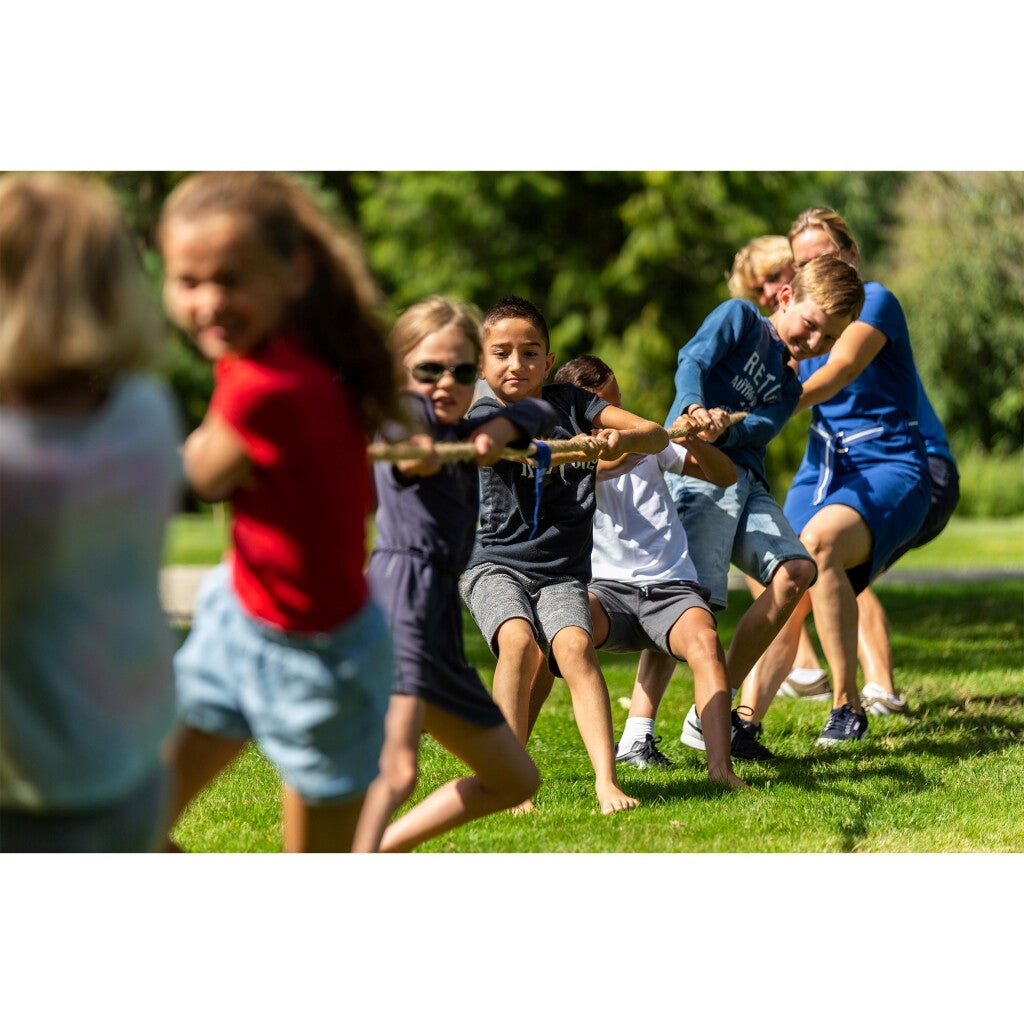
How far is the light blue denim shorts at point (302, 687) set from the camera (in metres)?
2.88

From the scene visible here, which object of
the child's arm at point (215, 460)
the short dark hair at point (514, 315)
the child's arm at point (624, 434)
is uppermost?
the short dark hair at point (514, 315)

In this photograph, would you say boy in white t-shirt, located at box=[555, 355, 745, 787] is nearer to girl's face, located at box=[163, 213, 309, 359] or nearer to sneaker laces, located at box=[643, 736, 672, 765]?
sneaker laces, located at box=[643, 736, 672, 765]

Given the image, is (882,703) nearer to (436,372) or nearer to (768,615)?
(768,615)

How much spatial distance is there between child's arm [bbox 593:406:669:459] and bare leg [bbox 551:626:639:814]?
2.29ft

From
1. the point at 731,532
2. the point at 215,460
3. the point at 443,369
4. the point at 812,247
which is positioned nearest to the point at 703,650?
the point at 731,532

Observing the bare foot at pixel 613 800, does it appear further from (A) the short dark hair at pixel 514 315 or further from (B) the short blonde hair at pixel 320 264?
(B) the short blonde hair at pixel 320 264

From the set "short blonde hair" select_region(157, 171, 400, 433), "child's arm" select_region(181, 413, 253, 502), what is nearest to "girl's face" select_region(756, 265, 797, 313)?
"short blonde hair" select_region(157, 171, 400, 433)

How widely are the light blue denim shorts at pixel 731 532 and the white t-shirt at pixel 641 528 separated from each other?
12 cm

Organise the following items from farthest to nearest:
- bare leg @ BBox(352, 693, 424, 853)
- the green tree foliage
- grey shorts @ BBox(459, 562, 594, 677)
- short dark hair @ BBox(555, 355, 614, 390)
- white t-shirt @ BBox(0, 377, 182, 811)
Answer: the green tree foliage → short dark hair @ BBox(555, 355, 614, 390) → grey shorts @ BBox(459, 562, 594, 677) → bare leg @ BBox(352, 693, 424, 853) → white t-shirt @ BBox(0, 377, 182, 811)

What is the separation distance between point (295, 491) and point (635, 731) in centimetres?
362

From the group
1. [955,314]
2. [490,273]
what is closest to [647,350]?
[490,273]

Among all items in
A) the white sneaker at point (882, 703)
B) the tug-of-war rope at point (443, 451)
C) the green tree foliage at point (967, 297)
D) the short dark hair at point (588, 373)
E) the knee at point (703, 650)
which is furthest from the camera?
the green tree foliage at point (967, 297)

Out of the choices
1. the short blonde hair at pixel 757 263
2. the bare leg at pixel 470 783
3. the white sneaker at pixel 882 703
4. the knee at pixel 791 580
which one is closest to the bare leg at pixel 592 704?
the knee at pixel 791 580

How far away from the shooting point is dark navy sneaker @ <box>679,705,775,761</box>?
247 inches
